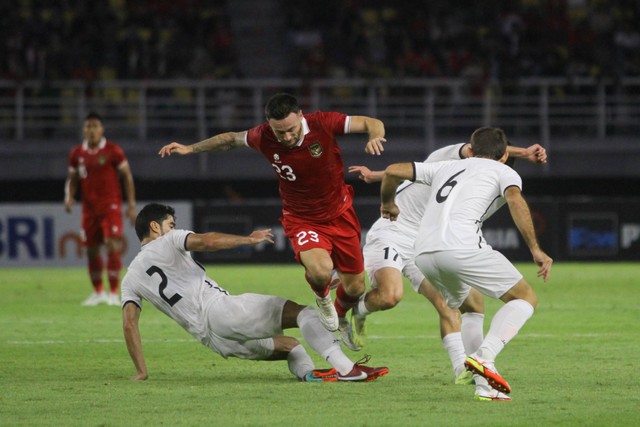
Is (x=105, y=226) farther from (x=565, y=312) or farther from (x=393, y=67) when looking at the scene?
(x=393, y=67)

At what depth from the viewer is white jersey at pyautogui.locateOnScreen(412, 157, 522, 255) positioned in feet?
24.5

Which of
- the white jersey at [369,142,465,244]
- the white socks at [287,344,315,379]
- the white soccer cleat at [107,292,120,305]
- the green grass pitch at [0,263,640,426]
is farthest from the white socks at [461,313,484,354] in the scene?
the white soccer cleat at [107,292,120,305]

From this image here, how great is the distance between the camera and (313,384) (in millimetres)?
8125

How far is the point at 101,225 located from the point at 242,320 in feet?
24.3

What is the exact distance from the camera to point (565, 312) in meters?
13.9

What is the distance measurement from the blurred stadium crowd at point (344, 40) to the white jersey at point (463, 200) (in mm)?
17579

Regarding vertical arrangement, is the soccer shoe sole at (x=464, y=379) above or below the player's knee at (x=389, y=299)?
below

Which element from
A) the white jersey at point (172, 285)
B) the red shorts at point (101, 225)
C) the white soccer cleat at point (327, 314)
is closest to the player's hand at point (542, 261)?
the white soccer cleat at point (327, 314)

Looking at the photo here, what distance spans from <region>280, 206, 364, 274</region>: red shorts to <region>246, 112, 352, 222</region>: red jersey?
0.20ft

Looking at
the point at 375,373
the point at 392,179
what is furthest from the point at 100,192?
the point at 392,179

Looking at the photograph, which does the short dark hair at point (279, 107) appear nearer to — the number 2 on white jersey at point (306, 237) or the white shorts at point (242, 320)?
the number 2 on white jersey at point (306, 237)

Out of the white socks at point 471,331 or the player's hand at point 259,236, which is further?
the white socks at point 471,331

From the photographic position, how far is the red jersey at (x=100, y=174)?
49.8 feet

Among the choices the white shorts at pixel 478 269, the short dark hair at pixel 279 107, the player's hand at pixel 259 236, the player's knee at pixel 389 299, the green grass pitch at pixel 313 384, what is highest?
the short dark hair at pixel 279 107
